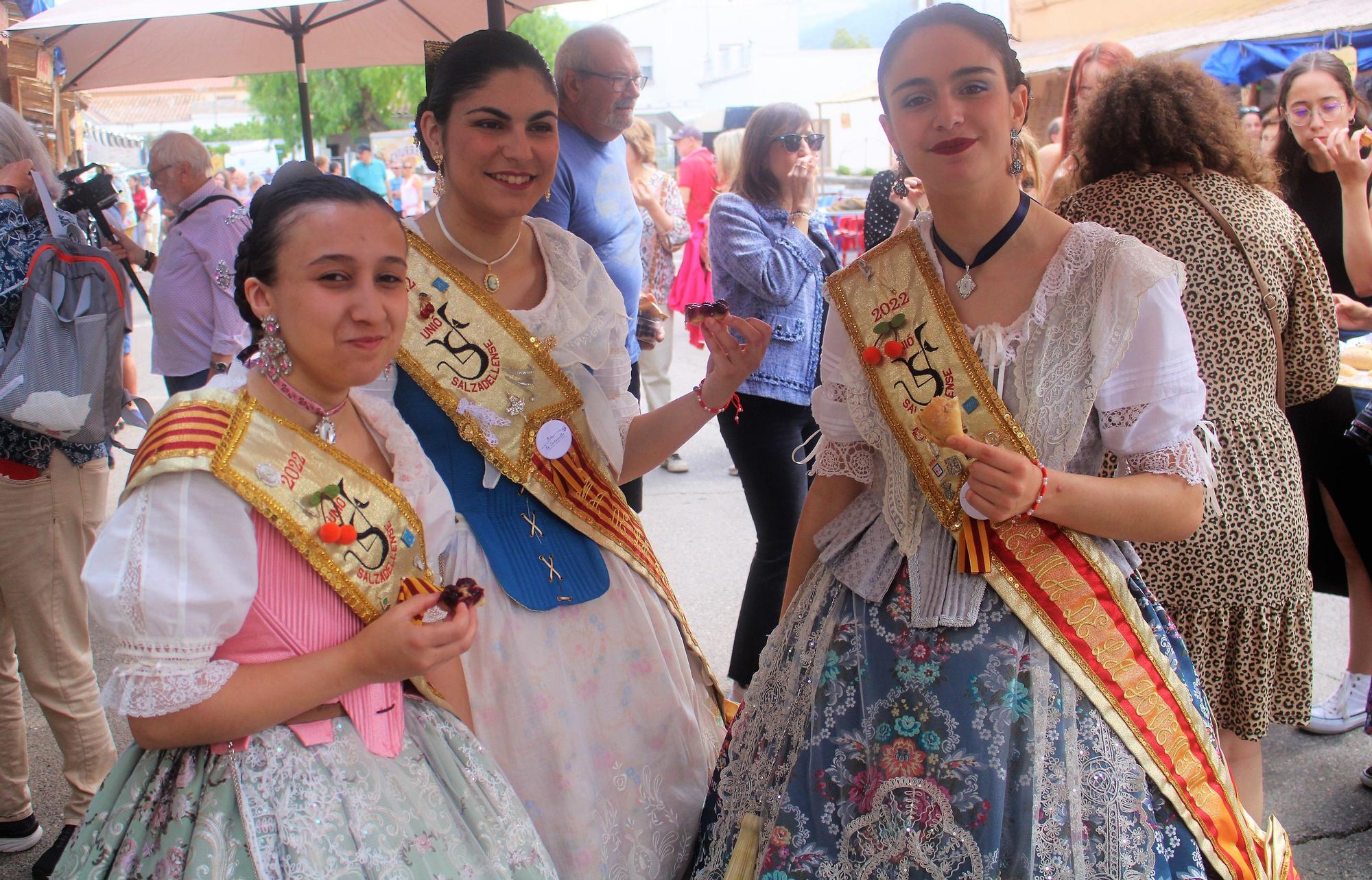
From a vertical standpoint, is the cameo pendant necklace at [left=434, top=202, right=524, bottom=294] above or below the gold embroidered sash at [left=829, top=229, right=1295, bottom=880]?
above

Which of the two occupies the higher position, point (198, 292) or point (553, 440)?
point (198, 292)


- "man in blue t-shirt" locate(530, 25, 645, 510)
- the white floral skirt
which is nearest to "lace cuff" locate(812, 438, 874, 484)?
the white floral skirt

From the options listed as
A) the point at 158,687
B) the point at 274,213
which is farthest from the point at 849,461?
the point at 158,687

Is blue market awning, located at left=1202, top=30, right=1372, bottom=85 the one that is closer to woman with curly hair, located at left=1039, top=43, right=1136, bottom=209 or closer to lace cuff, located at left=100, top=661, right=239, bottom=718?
woman with curly hair, located at left=1039, top=43, right=1136, bottom=209

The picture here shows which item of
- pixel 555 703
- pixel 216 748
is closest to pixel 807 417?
pixel 555 703

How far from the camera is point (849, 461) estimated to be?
196 centimetres

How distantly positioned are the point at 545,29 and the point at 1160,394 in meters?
36.6

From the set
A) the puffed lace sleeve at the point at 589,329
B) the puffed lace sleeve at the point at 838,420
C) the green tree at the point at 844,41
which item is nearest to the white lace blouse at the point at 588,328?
the puffed lace sleeve at the point at 589,329

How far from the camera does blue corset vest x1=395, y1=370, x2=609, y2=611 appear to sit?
6.40 ft

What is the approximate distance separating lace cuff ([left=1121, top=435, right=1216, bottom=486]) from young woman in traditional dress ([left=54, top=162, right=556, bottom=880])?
107cm

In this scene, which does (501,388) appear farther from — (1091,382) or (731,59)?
(731,59)

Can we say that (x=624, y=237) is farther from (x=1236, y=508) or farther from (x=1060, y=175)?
(x=1236, y=508)

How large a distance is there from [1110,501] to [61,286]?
97.4 inches

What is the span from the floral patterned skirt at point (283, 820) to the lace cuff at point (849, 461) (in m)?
0.87
